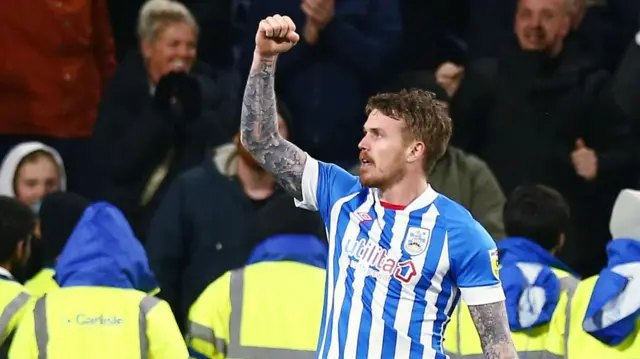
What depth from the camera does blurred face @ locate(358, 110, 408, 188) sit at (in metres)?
4.10

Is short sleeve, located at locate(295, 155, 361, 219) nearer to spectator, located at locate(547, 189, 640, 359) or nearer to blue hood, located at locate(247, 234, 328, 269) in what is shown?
blue hood, located at locate(247, 234, 328, 269)

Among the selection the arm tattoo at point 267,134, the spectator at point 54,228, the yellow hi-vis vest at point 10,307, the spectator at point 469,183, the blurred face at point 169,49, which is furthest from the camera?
the blurred face at point 169,49

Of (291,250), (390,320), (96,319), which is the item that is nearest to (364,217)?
(390,320)

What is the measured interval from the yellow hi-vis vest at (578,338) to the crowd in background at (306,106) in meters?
1.23

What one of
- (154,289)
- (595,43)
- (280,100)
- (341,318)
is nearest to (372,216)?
(341,318)

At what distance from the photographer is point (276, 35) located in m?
3.97

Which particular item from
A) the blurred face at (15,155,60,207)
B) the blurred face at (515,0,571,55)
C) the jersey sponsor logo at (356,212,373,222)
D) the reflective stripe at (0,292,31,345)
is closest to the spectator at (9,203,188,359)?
the reflective stripe at (0,292,31,345)

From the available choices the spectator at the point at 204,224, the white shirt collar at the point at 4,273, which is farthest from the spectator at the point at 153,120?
the white shirt collar at the point at 4,273

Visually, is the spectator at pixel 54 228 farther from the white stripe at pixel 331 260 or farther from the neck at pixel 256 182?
the white stripe at pixel 331 260

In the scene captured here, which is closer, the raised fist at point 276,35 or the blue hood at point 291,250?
the raised fist at point 276,35

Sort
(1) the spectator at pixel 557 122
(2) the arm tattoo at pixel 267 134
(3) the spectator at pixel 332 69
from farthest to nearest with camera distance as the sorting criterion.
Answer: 1. (3) the spectator at pixel 332 69
2. (1) the spectator at pixel 557 122
3. (2) the arm tattoo at pixel 267 134

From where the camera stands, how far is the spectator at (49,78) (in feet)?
23.1

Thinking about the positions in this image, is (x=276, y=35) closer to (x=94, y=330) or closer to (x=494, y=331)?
(x=494, y=331)

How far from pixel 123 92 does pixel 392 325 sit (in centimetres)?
315
